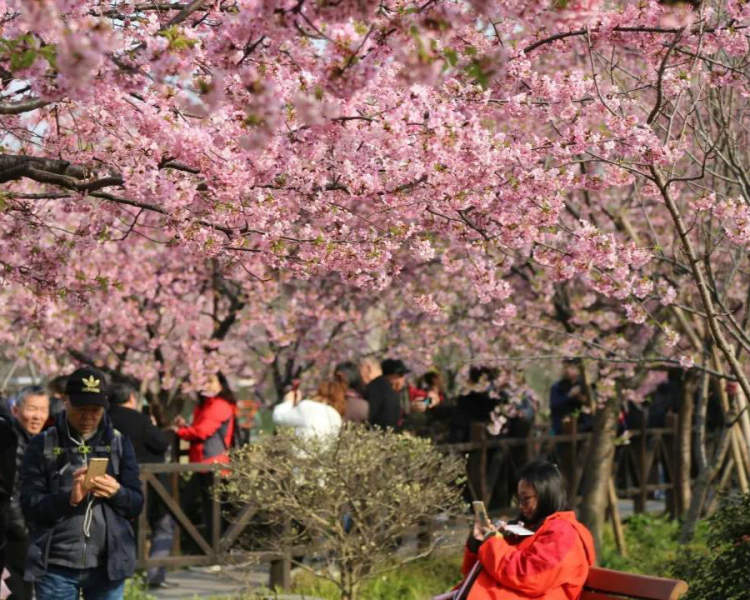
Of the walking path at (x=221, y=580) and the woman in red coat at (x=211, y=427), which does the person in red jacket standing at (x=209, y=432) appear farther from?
the walking path at (x=221, y=580)

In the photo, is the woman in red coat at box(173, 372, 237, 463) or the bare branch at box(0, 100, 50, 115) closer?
the bare branch at box(0, 100, 50, 115)

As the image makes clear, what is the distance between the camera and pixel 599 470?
12.2 m

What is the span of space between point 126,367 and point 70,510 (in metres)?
9.56

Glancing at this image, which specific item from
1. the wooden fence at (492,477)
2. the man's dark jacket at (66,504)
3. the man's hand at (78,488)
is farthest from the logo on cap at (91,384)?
the wooden fence at (492,477)

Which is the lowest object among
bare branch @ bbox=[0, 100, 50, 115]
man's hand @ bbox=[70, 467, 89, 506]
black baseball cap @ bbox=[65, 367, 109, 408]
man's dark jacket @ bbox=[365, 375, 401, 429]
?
man's hand @ bbox=[70, 467, 89, 506]

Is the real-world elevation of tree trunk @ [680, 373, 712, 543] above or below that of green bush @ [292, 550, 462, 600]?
above

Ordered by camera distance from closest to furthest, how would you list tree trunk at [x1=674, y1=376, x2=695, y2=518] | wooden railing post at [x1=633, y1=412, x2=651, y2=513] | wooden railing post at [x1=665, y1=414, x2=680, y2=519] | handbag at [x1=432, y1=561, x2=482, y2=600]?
handbag at [x1=432, y1=561, x2=482, y2=600]
tree trunk at [x1=674, y1=376, x2=695, y2=518]
wooden railing post at [x1=665, y1=414, x2=680, y2=519]
wooden railing post at [x1=633, y1=412, x2=651, y2=513]

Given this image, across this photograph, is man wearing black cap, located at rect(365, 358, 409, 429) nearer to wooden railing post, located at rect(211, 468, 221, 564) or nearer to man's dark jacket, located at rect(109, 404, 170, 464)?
wooden railing post, located at rect(211, 468, 221, 564)

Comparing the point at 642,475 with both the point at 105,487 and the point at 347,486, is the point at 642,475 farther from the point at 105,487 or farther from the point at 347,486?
the point at 105,487

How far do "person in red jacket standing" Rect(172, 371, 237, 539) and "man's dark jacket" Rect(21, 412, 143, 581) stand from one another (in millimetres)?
4107

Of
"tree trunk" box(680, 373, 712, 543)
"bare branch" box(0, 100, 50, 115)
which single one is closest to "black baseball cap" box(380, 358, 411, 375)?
"tree trunk" box(680, 373, 712, 543)

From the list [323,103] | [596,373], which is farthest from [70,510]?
[596,373]

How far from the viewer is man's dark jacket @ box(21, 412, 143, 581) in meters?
6.46

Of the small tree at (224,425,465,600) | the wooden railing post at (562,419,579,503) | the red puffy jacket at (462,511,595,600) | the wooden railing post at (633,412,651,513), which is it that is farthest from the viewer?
the wooden railing post at (633,412,651,513)
